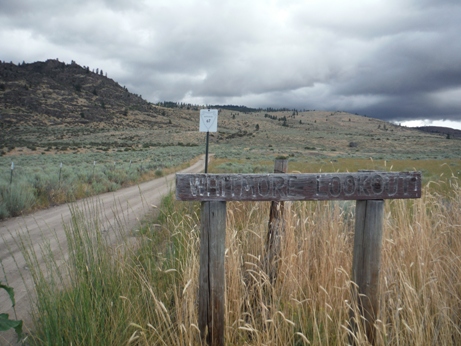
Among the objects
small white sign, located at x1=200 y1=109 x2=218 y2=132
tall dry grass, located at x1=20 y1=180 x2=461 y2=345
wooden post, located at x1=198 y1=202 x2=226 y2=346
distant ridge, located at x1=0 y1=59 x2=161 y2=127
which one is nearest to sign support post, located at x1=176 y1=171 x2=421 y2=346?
wooden post, located at x1=198 y1=202 x2=226 y2=346

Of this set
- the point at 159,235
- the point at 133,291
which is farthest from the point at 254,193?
the point at 159,235

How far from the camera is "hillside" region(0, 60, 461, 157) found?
70.2 m

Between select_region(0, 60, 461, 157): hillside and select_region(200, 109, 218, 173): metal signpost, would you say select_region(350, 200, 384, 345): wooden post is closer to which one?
select_region(200, 109, 218, 173): metal signpost

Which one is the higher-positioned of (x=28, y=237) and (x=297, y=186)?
(x=297, y=186)

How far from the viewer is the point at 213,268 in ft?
8.98

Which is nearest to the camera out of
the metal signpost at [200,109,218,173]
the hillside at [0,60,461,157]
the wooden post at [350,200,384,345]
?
the wooden post at [350,200,384,345]

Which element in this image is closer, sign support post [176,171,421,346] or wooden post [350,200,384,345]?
sign support post [176,171,421,346]

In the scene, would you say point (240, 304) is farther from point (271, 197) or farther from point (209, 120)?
point (209, 120)

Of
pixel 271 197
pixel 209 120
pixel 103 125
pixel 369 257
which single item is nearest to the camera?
pixel 271 197

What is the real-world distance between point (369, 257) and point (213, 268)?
1.37 meters

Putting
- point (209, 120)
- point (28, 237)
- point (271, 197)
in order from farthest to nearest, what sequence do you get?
point (209, 120)
point (28, 237)
point (271, 197)

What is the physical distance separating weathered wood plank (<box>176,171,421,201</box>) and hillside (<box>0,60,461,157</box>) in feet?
182

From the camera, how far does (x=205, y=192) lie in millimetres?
2646

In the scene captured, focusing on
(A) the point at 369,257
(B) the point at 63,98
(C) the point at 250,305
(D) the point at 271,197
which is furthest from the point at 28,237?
(B) the point at 63,98
